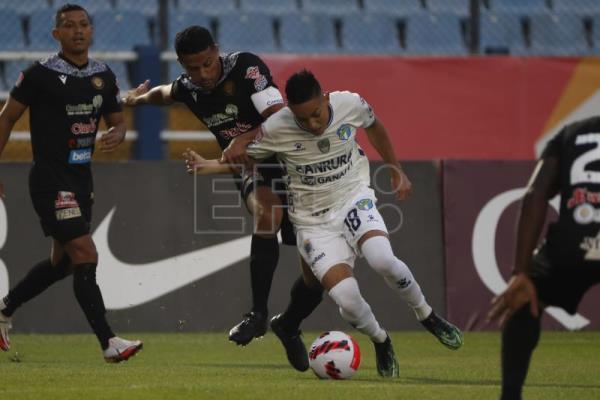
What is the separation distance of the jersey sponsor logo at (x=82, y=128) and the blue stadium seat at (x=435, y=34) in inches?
298

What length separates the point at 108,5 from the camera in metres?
15.3

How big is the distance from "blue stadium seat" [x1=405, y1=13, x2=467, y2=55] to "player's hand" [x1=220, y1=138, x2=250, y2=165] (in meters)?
7.89

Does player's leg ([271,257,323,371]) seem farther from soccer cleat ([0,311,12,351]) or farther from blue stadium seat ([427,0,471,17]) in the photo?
blue stadium seat ([427,0,471,17])

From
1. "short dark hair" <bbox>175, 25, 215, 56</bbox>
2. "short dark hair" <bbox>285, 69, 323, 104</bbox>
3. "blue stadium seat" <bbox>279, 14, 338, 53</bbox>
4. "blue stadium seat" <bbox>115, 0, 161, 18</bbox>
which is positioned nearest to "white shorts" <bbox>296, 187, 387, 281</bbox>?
"short dark hair" <bbox>285, 69, 323, 104</bbox>

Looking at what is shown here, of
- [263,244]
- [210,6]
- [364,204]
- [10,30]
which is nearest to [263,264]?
[263,244]

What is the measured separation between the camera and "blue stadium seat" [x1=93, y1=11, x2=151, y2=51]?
15.1 m

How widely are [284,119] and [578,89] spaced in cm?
684

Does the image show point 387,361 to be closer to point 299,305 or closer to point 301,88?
point 299,305

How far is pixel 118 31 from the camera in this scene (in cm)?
1529

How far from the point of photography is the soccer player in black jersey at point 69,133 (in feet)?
27.9

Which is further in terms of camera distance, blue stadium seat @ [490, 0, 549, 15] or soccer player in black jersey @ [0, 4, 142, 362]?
blue stadium seat @ [490, 0, 549, 15]

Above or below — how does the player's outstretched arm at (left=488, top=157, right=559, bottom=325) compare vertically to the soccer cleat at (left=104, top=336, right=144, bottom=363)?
above

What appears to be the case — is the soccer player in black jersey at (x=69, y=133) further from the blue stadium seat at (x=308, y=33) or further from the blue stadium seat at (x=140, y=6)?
the blue stadium seat at (x=308, y=33)

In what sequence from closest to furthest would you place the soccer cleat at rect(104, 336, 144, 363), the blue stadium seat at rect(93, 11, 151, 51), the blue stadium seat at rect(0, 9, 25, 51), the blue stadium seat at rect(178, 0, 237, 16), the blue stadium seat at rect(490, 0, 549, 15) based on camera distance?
the soccer cleat at rect(104, 336, 144, 363) < the blue stadium seat at rect(0, 9, 25, 51) < the blue stadium seat at rect(93, 11, 151, 51) < the blue stadium seat at rect(178, 0, 237, 16) < the blue stadium seat at rect(490, 0, 549, 15)
